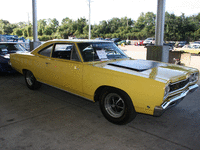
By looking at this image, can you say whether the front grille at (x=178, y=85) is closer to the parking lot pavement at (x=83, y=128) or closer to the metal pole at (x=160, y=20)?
the parking lot pavement at (x=83, y=128)

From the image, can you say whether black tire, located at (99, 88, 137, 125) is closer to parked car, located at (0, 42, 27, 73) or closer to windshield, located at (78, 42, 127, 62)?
windshield, located at (78, 42, 127, 62)

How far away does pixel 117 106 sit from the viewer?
3561 millimetres

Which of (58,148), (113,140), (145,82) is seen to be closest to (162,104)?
(145,82)

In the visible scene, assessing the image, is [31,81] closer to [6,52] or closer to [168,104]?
[6,52]

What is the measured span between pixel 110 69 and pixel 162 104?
1.12 meters

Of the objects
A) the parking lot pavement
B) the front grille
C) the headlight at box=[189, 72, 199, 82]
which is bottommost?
the parking lot pavement

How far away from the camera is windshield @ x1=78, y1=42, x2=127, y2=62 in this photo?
423cm

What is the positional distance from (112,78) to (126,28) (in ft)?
179

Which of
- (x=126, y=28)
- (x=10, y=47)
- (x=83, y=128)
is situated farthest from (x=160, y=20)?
(x=126, y=28)

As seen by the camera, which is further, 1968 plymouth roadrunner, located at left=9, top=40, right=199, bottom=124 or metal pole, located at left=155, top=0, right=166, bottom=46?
metal pole, located at left=155, top=0, right=166, bottom=46

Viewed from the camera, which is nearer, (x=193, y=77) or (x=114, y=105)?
(x=114, y=105)

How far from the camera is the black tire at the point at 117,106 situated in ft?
10.8

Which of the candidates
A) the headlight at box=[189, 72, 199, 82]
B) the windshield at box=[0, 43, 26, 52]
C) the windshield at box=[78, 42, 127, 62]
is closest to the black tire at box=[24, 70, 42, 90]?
the windshield at box=[78, 42, 127, 62]

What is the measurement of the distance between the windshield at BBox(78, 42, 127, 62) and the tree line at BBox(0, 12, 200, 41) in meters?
39.5
